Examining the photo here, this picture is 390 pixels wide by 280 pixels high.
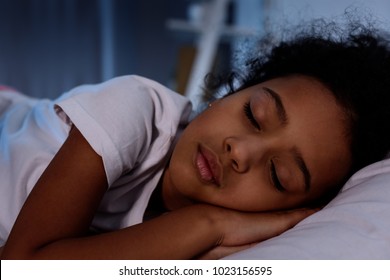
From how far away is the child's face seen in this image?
72 centimetres

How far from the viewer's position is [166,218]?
2.28 ft

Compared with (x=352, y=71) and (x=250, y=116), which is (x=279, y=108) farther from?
(x=352, y=71)

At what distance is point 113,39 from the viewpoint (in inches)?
113

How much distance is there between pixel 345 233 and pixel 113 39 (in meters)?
2.49

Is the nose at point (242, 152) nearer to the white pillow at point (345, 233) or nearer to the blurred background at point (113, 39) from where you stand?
the white pillow at point (345, 233)

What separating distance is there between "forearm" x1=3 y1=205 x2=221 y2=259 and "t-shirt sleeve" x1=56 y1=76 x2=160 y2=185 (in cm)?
10

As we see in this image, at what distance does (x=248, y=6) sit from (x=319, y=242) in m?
2.36

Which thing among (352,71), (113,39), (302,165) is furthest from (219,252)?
(113,39)

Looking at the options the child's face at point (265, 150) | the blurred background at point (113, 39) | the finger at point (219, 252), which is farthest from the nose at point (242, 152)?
the blurred background at point (113, 39)

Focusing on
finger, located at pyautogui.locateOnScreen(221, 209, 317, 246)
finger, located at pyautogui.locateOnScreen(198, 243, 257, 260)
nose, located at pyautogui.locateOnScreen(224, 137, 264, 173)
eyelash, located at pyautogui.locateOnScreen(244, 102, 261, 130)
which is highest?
eyelash, located at pyautogui.locateOnScreen(244, 102, 261, 130)

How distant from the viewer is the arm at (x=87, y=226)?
24.6 inches

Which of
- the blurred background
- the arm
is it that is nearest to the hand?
the arm

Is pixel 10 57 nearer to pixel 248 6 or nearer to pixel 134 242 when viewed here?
pixel 248 6

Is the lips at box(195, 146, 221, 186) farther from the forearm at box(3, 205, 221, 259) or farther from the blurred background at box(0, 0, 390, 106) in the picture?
the blurred background at box(0, 0, 390, 106)
